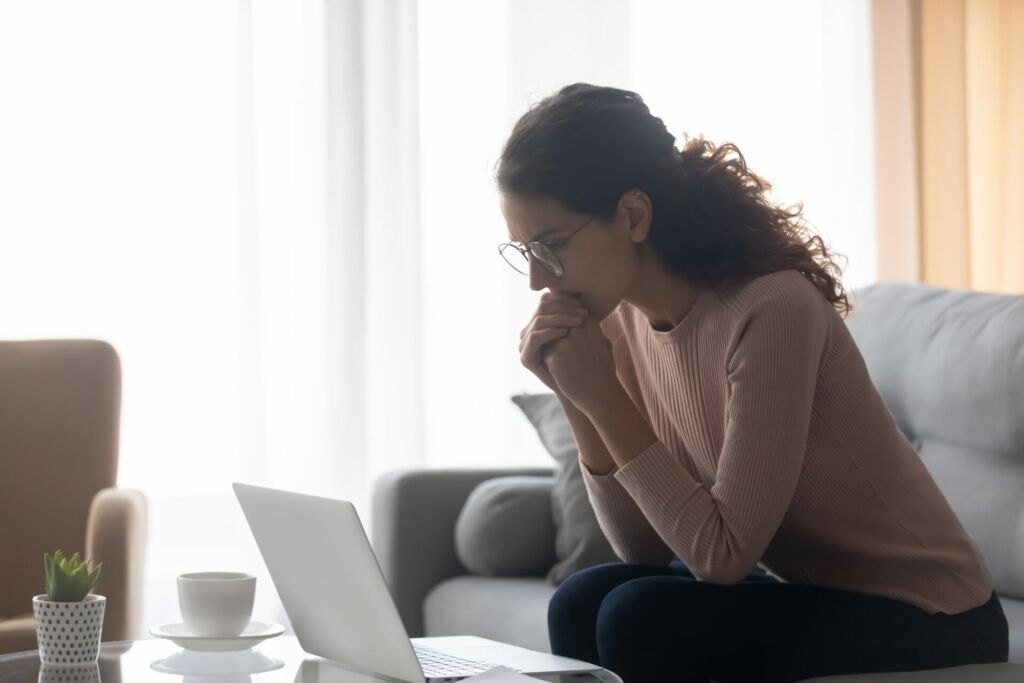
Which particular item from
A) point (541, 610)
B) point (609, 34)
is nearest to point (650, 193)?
point (541, 610)

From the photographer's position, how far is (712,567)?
1.29 meters

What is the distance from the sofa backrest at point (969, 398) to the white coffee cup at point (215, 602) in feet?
3.63

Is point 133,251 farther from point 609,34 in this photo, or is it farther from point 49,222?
point 609,34

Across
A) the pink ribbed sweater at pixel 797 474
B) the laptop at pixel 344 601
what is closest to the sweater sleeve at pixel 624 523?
the pink ribbed sweater at pixel 797 474

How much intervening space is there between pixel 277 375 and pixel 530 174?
1.82 meters

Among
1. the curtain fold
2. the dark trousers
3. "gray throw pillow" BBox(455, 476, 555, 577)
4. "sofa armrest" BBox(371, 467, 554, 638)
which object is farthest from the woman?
the curtain fold

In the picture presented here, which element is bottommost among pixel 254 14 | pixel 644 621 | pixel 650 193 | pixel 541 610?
pixel 541 610

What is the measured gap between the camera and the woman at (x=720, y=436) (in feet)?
4.19

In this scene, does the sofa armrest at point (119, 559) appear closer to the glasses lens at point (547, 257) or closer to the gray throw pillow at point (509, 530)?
the gray throw pillow at point (509, 530)

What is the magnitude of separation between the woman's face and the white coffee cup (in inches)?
18.7

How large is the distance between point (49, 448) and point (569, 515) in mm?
994

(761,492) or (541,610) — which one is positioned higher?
(761,492)

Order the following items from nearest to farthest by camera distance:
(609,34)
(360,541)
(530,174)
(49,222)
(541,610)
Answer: (360,541), (530,174), (541,610), (49,222), (609,34)

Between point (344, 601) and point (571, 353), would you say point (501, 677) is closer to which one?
point (344, 601)
